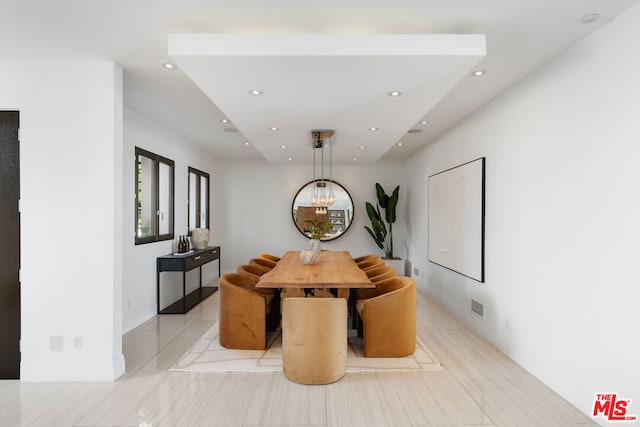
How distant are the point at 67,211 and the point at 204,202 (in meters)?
3.96

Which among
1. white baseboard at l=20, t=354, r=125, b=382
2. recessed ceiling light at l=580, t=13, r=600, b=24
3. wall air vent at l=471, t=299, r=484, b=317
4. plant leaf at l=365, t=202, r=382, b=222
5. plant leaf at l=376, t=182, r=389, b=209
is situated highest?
recessed ceiling light at l=580, t=13, r=600, b=24

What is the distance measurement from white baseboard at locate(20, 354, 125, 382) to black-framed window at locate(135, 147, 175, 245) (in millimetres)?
1667

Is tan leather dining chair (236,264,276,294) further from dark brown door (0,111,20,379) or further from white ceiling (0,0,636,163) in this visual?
dark brown door (0,111,20,379)

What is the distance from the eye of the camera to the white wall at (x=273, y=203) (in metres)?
7.46

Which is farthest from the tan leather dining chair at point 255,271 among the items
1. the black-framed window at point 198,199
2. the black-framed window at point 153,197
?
the black-framed window at point 198,199

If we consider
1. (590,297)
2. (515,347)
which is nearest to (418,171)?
(515,347)

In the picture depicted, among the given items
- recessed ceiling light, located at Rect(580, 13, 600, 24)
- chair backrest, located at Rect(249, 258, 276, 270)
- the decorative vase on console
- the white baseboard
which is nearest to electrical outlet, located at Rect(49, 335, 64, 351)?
the white baseboard

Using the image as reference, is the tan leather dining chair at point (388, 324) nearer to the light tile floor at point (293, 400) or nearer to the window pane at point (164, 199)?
the light tile floor at point (293, 400)

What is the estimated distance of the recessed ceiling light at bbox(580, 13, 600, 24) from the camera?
7.08 ft

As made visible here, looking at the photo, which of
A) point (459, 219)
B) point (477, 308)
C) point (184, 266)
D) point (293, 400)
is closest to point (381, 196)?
point (459, 219)

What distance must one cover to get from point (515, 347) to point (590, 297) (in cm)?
106

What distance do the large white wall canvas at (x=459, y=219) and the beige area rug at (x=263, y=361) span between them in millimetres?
1272

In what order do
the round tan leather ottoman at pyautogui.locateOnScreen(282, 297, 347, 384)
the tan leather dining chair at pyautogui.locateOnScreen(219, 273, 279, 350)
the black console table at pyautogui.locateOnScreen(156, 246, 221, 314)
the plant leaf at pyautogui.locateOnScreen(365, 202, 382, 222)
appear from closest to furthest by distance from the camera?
the round tan leather ottoman at pyautogui.locateOnScreen(282, 297, 347, 384) → the tan leather dining chair at pyautogui.locateOnScreen(219, 273, 279, 350) → the black console table at pyautogui.locateOnScreen(156, 246, 221, 314) → the plant leaf at pyautogui.locateOnScreen(365, 202, 382, 222)

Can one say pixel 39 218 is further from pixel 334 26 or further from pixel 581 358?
pixel 581 358
